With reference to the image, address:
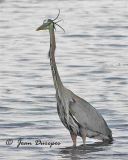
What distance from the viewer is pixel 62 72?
16.3 meters

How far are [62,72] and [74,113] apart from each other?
5.32 meters

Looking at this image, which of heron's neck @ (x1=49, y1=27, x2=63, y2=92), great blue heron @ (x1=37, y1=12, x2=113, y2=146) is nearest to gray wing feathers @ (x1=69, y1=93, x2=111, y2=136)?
great blue heron @ (x1=37, y1=12, x2=113, y2=146)

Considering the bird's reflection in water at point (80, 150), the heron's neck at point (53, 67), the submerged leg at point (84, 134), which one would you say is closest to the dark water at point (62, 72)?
the bird's reflection in water at point (80, 150)

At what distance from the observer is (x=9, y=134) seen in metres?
11.7

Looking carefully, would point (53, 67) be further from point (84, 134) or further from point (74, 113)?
point (84, 134)

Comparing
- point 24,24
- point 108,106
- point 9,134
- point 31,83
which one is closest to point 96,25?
point 24,24

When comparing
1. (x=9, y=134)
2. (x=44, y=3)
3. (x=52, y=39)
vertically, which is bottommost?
(x=44, y=3)

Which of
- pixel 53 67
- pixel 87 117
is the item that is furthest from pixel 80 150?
pixel 53 67

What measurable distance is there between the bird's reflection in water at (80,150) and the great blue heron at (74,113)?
89mm

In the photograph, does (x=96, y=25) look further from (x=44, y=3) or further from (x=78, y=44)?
(x=44, y=3)

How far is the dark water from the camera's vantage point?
11203 mm

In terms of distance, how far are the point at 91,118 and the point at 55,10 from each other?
13782 mm

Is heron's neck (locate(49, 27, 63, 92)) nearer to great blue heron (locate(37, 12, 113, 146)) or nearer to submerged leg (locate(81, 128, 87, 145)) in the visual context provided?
great blue heron (locate(37, 12, 113, 146))

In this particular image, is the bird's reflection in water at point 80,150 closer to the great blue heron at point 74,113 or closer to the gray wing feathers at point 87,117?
the great blue heron at point 74,113
